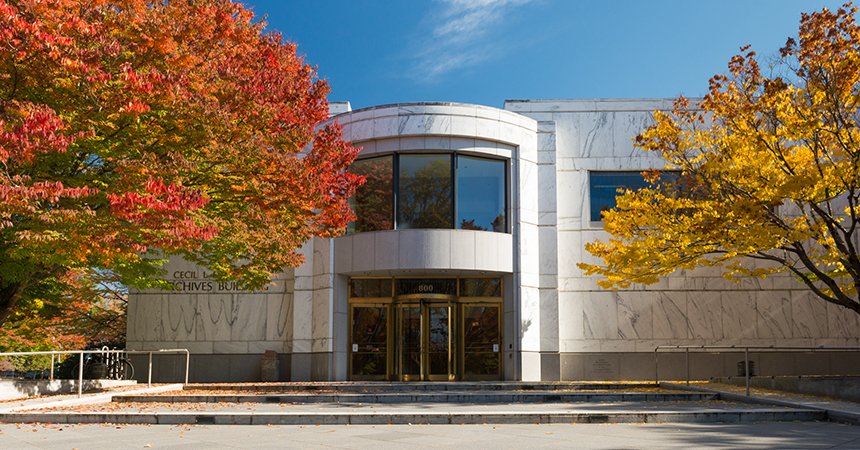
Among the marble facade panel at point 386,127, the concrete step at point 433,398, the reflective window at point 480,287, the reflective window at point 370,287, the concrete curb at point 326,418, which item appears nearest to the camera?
the concrete curb at point 326,418

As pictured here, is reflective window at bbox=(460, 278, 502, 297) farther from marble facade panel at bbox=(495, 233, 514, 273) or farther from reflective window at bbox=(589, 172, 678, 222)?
reflective window at bbox=(589, 172, 678, 222)

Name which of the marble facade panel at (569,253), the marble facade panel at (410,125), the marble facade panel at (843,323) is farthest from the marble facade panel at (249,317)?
the marble facade panel at (843,323)

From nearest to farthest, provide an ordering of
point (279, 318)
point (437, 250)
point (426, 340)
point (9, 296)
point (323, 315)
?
point (9, 296)
point (437, 250)
point (426, 340)
point (323, 315)
point (279, 318)

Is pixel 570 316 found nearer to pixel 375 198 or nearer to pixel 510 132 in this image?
pixel 510 132

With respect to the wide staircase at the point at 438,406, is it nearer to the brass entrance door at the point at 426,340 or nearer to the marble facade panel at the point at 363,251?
the brass entrance door at the point at 426,340

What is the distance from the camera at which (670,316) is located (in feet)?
68.7

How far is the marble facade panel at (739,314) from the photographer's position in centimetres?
2075

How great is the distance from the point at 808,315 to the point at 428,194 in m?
12.2

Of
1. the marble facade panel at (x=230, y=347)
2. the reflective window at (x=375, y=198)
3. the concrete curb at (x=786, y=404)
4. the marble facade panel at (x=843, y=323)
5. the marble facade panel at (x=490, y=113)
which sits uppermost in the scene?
the marble facade panel at (x=490, y=113)

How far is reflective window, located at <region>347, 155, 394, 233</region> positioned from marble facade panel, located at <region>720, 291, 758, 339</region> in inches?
419

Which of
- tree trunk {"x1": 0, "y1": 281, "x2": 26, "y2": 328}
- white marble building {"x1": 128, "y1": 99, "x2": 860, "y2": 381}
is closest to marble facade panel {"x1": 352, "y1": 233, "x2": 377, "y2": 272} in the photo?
white marble building {"x1": 128, "y1": 99, "x2": 860, "y2": 381}

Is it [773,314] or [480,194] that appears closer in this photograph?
[480,194]

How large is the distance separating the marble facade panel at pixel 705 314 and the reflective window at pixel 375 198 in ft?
31.7

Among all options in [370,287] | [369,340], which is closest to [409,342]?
[369,340]
